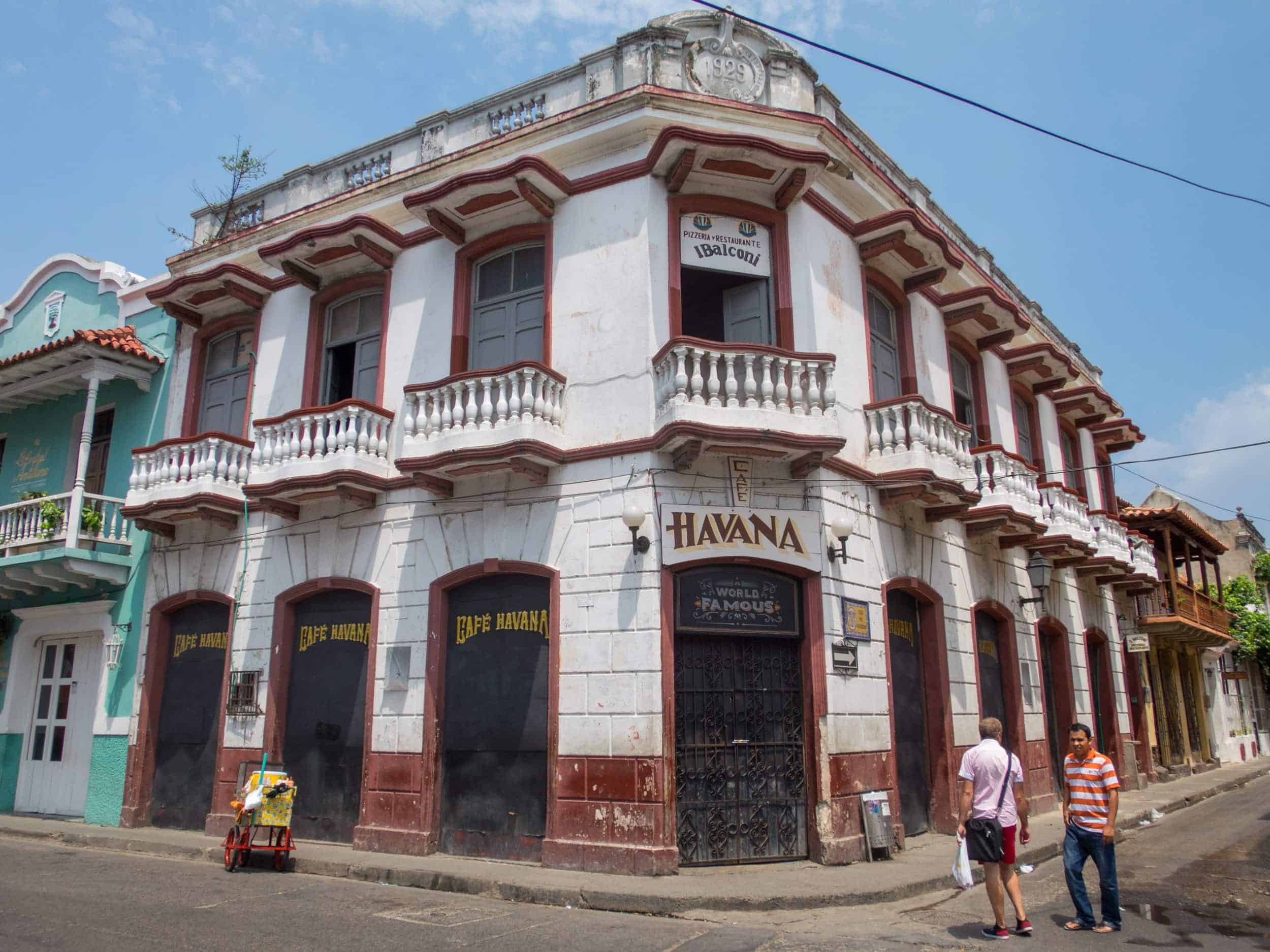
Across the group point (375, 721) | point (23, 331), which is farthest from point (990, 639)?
point (23, 331)

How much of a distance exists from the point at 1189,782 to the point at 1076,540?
28.5ft

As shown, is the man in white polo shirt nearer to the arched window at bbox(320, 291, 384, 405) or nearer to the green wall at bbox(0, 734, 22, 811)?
the arched window at bbox(320, 291, 384, 405)

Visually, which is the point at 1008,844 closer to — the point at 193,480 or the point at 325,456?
the point at 325,456

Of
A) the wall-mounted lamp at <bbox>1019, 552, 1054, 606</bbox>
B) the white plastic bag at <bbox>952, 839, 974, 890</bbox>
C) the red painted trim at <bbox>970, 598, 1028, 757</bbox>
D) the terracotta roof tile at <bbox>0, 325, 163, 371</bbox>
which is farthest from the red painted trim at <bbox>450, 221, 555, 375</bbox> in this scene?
the wall-mounted lamp at <bbox>1019, 552, 1054, 606</bbox>

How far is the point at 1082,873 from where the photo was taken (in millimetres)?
7793

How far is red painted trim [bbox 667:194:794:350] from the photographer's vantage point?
446 inches

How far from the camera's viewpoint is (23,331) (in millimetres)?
17734

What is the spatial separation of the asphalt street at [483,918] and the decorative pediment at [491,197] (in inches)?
310

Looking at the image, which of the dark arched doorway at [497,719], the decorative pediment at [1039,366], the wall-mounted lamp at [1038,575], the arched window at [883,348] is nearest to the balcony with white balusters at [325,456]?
the dark arched doorway at [497,719]

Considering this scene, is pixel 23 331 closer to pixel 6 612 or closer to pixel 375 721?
pixel 6 612

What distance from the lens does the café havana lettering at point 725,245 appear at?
11.6 meters

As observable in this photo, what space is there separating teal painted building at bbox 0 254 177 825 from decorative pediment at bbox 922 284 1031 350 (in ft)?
40.8

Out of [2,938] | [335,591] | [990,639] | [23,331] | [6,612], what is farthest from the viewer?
[23,331]

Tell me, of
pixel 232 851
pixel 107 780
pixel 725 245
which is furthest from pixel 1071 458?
pixel 107 780
